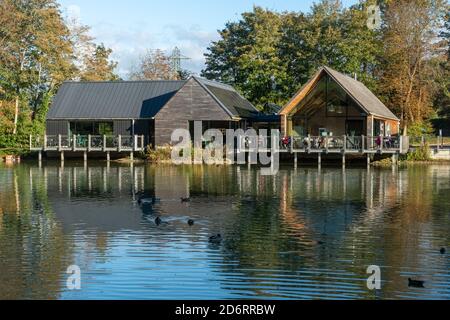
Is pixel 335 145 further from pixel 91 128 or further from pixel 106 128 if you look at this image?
pixel 91 128

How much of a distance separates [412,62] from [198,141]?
21199mm

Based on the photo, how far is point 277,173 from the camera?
1528 inches

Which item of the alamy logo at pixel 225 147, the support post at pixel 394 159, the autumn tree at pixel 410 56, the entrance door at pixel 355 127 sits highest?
the autumn tree at pixel 410 56

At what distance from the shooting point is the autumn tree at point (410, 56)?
57000 mm

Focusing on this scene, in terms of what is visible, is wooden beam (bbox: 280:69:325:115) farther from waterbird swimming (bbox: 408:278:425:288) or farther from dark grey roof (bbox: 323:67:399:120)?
waterbird swimming (bbox: 408:278:425:288)

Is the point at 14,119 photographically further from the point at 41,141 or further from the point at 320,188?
the point at 320,188

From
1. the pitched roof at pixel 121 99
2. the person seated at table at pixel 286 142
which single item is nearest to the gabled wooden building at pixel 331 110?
the person seated at table at pixel 286 142

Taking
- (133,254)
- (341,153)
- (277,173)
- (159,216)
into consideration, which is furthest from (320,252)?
(341,153)

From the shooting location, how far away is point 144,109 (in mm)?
51250

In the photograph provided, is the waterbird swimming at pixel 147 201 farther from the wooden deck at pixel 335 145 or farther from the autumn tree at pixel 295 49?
the autumn tree at pixel 295 49

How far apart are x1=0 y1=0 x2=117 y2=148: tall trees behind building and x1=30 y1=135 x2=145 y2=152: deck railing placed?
15.2 feet

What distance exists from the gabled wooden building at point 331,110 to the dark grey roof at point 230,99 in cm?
402

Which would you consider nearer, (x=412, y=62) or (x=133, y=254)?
(x=133, y=254)

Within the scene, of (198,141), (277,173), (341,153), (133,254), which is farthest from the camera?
(198,141)
